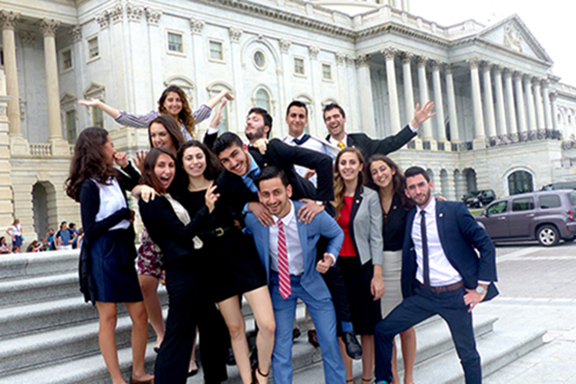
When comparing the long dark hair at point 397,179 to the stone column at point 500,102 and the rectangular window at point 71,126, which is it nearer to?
the rectangular window at point 71,126

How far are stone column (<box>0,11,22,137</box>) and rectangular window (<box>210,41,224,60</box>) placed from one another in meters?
11.5

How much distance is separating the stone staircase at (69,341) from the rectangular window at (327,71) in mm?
37562

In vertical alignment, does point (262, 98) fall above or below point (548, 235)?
above

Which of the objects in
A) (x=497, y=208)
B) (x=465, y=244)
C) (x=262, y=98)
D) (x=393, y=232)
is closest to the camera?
(x=465, y=244)

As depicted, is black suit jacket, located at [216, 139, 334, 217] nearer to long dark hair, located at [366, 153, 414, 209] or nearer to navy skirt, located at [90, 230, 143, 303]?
long dark hair, located at [366, 153, 414, 209]

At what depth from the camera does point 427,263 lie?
4.66 m

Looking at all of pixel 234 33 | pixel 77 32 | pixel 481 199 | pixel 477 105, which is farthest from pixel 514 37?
pixel 77 32

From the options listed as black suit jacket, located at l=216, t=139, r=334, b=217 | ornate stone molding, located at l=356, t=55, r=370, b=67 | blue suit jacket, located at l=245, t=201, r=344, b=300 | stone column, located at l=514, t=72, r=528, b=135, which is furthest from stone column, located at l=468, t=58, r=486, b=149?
blue suit jacket, located at l=245, t=201, r=344, b=300

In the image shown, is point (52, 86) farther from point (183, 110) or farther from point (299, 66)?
point (183, 110)

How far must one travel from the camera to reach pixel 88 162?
176 inches

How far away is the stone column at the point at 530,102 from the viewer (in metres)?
57.8

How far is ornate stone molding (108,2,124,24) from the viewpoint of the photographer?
101 ft

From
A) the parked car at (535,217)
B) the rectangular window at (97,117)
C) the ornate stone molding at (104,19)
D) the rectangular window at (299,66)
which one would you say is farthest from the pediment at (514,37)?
the parked car at (535,217)

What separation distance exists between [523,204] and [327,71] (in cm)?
2703
